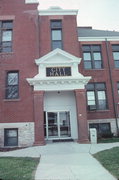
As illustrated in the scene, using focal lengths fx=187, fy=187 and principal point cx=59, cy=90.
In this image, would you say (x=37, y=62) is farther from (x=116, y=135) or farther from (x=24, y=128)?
(x=116, y=135)

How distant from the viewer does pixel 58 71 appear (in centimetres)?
1532

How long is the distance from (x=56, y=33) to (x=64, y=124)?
27.0ft

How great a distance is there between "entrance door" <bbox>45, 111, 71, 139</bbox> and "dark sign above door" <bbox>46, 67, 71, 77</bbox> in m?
3.40

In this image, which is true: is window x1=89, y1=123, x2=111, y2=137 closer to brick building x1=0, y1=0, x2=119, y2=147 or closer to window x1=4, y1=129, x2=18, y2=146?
brick building x1=0, y1=0, x2=119, y2=147

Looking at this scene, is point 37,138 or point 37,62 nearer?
point 37,138

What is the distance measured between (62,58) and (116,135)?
8827 mm

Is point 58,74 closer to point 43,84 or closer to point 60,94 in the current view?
point 43,84

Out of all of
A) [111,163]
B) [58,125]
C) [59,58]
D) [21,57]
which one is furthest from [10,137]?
[111,163]

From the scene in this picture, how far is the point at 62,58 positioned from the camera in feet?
51.5

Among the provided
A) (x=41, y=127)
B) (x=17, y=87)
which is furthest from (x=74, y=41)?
(x=41, y=127)

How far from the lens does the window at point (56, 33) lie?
16.7 meters

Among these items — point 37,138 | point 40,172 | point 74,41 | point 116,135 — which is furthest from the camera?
point 116,135

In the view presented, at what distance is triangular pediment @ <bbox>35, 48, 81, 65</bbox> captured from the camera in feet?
50.4

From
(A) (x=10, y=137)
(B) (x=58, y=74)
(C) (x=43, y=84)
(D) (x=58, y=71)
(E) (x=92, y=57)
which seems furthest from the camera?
(E) (x=92, y=57)
